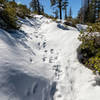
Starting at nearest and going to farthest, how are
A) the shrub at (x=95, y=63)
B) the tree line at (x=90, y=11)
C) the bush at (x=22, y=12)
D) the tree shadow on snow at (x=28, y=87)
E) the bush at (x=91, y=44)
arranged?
1. the tree shadow on snow at (x=28, y=87)
2. the shrub at (x=95, y=63)
3. the bush at (x=91, y=44)
4. the bush at (x=22, y=12)
5. the tree line at (x=90, y=11)

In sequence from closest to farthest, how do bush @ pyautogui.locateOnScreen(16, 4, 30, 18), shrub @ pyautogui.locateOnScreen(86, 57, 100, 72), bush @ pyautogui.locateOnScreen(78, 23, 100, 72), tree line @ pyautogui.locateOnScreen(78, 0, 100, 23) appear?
1. shrub @ pyautogui.locateOnScreen(86, 57, 100, 72)
2. bush @ pyautogui.locateOnScreen(78, 23, 100, 72)
3. bush @ pyautogui.locateOnScreen(16, 4, 30, 18)
4. tree line @ pyautogui.locateOnScreen(78, 0, 100, 23)

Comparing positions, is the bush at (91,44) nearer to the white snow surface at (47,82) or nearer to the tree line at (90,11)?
the white snow surface at (47,82)

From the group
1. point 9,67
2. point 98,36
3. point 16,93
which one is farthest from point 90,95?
point 98,36

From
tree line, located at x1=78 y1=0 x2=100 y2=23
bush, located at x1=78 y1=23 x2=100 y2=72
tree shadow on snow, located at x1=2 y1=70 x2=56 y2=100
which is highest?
tree line, located at x1=78 y1=0 x2=100 y2=23

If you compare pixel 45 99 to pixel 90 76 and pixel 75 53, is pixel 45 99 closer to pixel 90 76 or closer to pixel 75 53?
pixel 90 76

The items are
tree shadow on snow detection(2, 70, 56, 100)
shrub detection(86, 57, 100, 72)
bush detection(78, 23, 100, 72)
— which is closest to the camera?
tree shadow on snow detection(2, 70, 56, 100)

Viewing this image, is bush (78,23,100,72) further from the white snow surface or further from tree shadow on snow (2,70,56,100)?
tree shadow on snow (2,70,56,100)

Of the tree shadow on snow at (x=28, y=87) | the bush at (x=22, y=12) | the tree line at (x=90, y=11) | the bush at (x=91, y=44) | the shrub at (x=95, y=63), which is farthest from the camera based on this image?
the tree line at (x=90, y=11)

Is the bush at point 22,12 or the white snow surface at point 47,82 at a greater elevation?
the bush at point 22,12

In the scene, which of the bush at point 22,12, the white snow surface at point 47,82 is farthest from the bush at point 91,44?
the bush at point 22,12

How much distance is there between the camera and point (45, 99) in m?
1.31

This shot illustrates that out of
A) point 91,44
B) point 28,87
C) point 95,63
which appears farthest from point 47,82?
point 91,44

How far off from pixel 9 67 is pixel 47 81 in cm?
84

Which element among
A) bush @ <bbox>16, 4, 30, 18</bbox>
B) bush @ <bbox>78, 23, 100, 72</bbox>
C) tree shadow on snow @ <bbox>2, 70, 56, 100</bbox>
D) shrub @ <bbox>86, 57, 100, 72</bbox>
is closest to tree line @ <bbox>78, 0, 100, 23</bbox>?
bush @ <bbox>16, 4, 30, 18</bbox>
